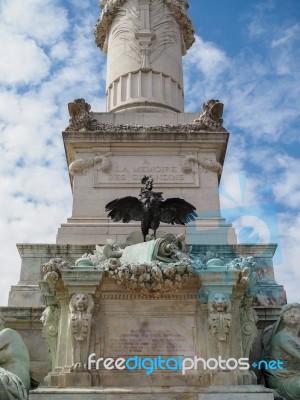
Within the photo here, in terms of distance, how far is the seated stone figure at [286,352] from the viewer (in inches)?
444

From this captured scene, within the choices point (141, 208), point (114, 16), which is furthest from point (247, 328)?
point (114, 16)

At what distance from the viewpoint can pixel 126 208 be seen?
13.6 meters

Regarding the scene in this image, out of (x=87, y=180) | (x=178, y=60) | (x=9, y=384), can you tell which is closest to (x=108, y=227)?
(x=87, y=180)

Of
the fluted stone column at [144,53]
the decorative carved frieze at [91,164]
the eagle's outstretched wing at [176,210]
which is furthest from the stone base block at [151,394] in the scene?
the fluted stone column at [144,53]

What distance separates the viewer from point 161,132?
17.5 m

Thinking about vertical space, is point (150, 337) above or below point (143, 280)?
below

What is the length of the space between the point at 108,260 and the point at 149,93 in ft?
30.7

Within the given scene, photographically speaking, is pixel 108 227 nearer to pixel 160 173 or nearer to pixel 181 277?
pixel 160 173

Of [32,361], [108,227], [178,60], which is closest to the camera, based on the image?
[32,361]

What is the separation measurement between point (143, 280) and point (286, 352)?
10.5ft

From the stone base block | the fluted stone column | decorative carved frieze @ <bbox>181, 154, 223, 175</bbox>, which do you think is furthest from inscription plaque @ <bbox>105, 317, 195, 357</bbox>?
the fluted stone column

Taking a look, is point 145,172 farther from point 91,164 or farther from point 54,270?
point 54,270

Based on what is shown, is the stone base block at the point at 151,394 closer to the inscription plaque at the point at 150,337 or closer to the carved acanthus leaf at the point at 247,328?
the inscription plaque at the point at 150,337

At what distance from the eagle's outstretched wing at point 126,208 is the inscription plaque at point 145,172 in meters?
3.25
